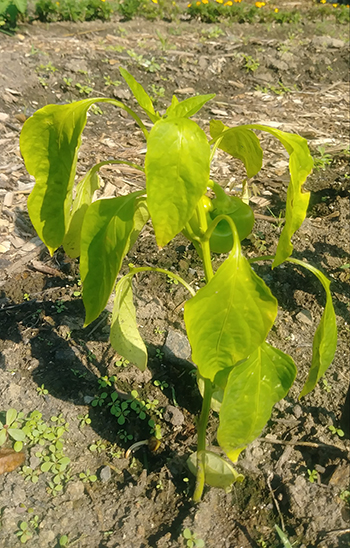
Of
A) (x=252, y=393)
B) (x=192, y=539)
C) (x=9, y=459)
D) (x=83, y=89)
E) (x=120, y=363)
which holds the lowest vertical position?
(x=192, y=539)

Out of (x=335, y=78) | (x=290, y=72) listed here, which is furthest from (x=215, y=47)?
(x=335, y=78)

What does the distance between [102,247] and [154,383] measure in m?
0.99

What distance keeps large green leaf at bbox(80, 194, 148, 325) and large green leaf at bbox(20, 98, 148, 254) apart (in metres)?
0.07

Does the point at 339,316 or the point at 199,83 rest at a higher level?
the point at 199,83

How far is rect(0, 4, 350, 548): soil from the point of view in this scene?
1742 millimetres

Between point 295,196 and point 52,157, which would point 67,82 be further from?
point 295,196

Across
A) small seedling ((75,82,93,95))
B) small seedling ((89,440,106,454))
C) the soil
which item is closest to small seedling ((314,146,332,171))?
the soil

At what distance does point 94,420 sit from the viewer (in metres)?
1.98

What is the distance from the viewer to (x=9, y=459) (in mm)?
1795

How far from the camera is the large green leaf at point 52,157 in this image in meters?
1.19

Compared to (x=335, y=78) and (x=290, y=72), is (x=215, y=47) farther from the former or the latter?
(x=335, y=78)

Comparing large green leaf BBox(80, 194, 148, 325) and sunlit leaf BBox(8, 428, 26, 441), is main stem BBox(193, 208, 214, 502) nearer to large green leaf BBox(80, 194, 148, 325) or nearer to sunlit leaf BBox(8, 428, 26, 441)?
large green leaf BBox(80, 194, 148, 325)

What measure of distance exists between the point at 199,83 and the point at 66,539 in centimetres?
423

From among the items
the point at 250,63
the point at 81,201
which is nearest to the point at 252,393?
the point at 81,201
